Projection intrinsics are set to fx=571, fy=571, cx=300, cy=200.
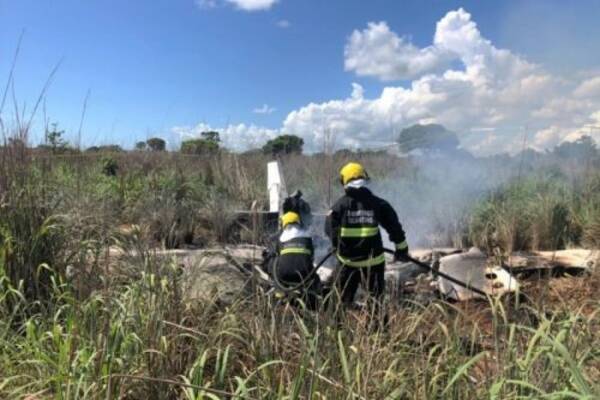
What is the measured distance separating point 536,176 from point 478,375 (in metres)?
9.27

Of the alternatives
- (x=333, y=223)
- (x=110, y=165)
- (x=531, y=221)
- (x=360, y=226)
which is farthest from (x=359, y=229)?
(x=110, y=165)

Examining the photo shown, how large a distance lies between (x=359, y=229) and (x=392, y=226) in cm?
36

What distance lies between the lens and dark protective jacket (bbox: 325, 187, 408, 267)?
220 inches

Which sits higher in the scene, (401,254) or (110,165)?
(110,165)

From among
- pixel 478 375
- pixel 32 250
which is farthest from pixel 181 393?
pixel 32 250

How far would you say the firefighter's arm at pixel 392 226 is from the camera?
5.76 metres

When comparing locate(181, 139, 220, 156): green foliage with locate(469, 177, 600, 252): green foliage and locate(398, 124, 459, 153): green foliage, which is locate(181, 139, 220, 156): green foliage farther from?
locate(469, 177, 600, 252): green foliage

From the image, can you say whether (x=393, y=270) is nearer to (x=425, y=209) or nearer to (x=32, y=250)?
(x=425, y=209)

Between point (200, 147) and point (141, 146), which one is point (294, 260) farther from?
point (200, 147)

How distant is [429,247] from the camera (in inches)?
372

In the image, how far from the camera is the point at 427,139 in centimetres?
1420

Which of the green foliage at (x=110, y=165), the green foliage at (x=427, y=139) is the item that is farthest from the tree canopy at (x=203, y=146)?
the green foliage at (x=427, y=139)

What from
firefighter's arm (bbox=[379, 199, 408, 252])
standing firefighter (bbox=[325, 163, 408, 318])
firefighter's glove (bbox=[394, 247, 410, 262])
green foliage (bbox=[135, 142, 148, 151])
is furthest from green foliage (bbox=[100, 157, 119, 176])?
firefighter's glove (bbox=[394, 247, 410, 262])

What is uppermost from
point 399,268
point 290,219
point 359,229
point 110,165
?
point 110,165
